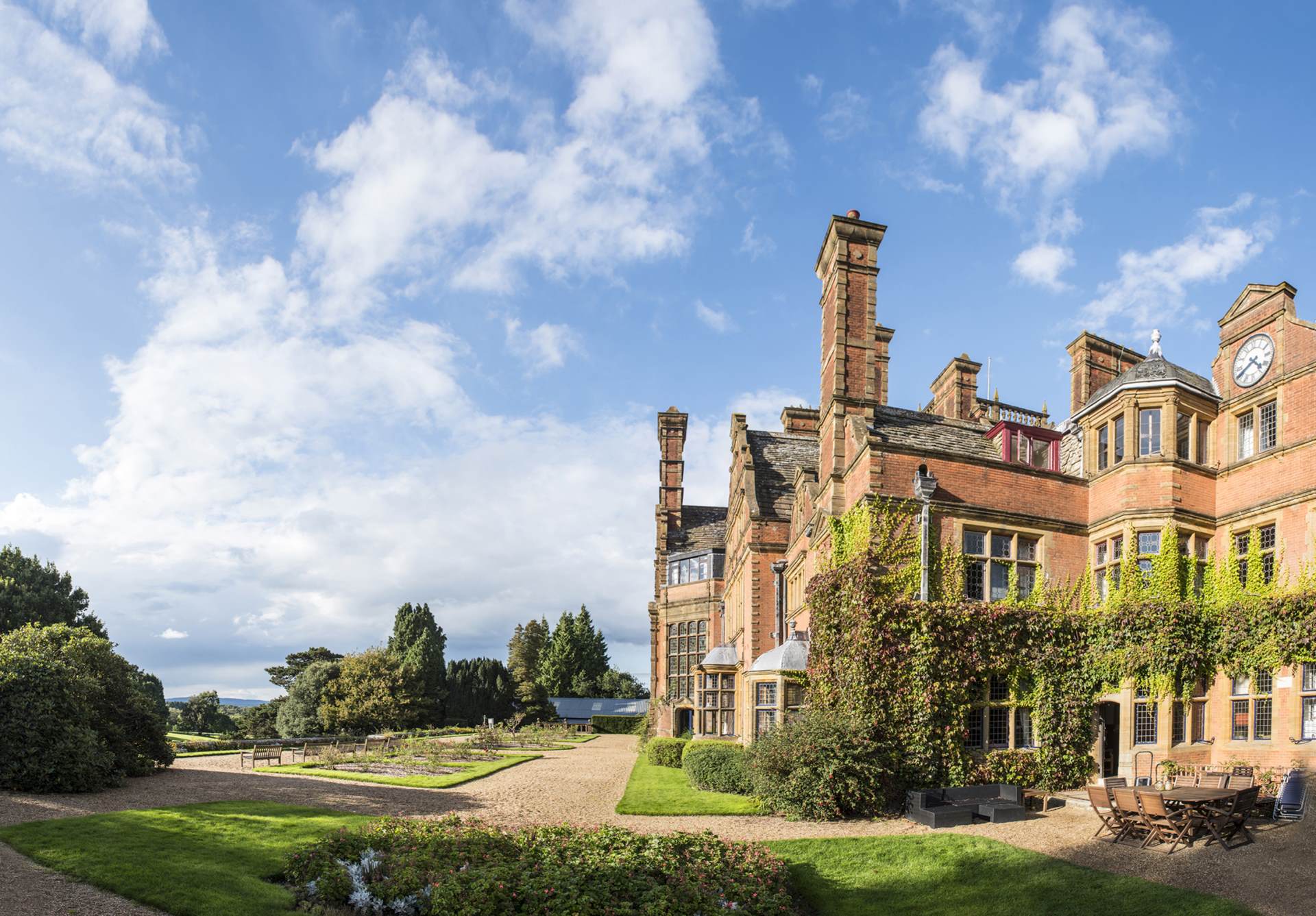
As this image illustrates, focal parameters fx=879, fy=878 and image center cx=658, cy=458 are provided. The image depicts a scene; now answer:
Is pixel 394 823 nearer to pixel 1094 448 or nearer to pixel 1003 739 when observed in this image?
pixel 1003 739

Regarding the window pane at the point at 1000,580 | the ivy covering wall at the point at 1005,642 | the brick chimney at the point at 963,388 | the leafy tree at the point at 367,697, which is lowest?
the leafy tree at the point at 367,697

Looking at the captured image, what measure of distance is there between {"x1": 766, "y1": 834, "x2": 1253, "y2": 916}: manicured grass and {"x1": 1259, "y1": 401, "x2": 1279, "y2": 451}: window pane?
1199cm

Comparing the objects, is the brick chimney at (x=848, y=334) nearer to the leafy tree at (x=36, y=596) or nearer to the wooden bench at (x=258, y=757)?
the wooden bench at (x=258, y=757)

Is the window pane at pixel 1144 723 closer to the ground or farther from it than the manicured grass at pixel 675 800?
farther from it

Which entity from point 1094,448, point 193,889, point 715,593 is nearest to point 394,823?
point 193,889

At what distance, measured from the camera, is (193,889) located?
1232cm

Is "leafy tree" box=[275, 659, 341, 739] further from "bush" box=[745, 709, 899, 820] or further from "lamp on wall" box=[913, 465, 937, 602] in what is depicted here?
"lamp on wall" box=[913, 465, 937, 602]

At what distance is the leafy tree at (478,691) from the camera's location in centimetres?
6700

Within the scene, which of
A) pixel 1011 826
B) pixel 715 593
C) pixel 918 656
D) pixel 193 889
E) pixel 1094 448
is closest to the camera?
pixel 193 889

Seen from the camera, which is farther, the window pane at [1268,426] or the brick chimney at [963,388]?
the brick chimney at [963,388]

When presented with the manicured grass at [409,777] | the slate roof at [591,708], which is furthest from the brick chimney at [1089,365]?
the slate roof at [591,708]

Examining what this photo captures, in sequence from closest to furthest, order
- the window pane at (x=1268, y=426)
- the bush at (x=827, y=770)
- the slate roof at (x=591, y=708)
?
the bush at (x=827, y=770) → the window pane at (x=1268, y=426) → the slate roof at (x=591, y=708)

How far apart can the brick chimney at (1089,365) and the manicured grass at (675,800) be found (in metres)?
16.0

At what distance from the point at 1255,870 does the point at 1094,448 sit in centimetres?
1252
